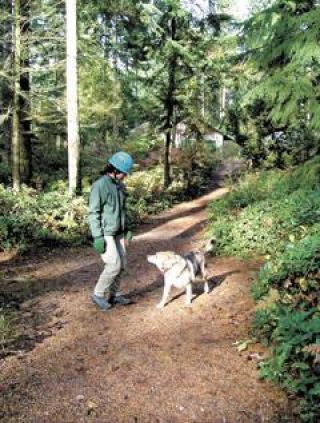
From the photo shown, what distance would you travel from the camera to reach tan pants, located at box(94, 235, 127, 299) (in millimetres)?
6641

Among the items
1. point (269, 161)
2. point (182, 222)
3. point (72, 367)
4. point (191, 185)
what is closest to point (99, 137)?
point (191, 185)

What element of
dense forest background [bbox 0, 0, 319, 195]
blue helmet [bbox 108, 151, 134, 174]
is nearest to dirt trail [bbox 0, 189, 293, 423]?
blue helmet [bbox 108, 151, 134, 174]

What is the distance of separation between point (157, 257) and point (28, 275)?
11.8 ft

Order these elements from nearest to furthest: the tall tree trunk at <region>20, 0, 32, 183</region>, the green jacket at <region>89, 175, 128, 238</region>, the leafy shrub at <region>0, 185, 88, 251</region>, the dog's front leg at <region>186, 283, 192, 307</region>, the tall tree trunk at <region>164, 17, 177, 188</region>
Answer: the green jacket at <region>89, 175, 128, 238</region>, the dog's front leg at <region>186, 283, 192, 307</region>, the leafy shrub at <region>0, 185, 88, 251</region>, the tall tree trunk at <region>20, 0, 32, 183</region>, the tall tree trunk at <region>164, 17, 177, 188</region>

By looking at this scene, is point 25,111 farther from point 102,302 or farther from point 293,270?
point 293,270

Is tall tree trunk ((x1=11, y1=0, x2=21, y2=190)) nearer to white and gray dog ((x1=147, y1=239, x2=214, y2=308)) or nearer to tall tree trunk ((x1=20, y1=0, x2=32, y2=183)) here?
tall tree trunk ((x1=20, y1=0, x2=32, y2=183))

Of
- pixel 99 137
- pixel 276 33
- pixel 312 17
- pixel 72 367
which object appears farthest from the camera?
pixel 99 137

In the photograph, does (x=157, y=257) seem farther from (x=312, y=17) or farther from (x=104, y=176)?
(x=312, y=17)

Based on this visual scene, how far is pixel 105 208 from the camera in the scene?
6617mm

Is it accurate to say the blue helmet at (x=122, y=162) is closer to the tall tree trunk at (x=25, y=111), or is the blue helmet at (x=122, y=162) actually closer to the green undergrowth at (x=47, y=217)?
the green undergrowth at (x=47, y=217)

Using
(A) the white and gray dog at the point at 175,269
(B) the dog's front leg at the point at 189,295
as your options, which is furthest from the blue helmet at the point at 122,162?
(B) the dog's front leg at the point at 189,295

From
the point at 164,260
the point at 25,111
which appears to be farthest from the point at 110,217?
the point at 25,111

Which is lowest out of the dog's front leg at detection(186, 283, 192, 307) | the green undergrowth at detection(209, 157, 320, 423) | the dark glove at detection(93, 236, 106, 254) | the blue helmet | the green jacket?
the dog's front leg at detection(186, 283, 192, 307)

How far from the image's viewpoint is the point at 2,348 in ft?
18.3
